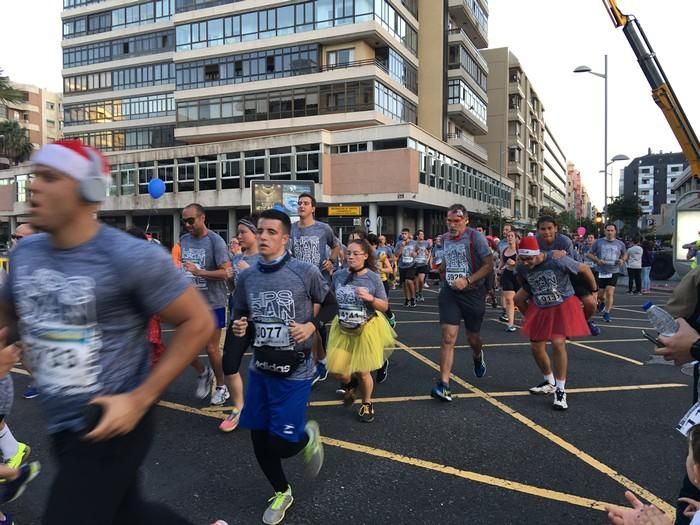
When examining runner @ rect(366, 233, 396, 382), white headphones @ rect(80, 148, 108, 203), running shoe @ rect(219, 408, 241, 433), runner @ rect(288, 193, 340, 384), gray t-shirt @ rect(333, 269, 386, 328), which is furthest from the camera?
runner @ rect(288, 193, 340, 384)

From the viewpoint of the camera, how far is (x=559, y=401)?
17.3 ft

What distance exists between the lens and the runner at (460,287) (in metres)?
5.53

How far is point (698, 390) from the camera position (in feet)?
8.05

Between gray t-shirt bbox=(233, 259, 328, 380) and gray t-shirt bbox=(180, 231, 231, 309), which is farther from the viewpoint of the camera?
gray t-shirt bbox=(180, 231, 231, 309)

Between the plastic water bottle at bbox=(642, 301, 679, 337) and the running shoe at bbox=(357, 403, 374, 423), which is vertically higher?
the plastic water bottle at bbox=(642, 301, 679, 337)

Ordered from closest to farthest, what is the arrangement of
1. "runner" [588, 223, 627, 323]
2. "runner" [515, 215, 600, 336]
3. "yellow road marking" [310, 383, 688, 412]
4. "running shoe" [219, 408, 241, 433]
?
"running shoe" [219, 408, 241, 433]
"yellow road marking" [310, 383, 688, 412]
"runner" [515, 215, 600, 336]
"runner" [588, 223, 627, 323]

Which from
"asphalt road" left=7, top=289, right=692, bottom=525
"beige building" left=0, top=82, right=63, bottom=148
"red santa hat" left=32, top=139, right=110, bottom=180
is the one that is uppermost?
"beige building" left=0, top=82, right=63, bottom=148

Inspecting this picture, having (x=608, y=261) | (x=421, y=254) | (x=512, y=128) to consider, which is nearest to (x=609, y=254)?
(x=608, y=261)

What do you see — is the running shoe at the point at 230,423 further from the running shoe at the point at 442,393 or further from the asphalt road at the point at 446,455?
the running shoe at the point at 442,393

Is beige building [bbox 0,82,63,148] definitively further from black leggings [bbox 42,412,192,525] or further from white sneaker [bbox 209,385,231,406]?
black leggings [bbox 42,412,192,525]

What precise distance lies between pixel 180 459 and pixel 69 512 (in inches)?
98.4

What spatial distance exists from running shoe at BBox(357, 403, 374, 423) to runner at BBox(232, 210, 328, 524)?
153 centimetres

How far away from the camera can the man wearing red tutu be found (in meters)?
5.43

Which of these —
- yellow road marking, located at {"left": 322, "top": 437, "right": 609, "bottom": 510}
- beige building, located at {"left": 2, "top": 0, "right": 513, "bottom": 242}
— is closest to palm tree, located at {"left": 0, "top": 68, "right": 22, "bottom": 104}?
yellow road marking, located at {"left": 322, "top": 437, "right": 609, "bottom": 510}
